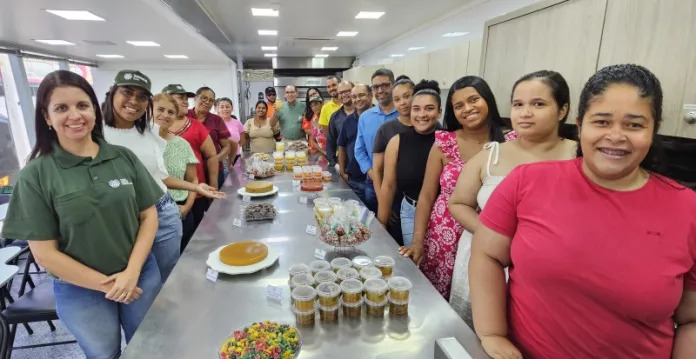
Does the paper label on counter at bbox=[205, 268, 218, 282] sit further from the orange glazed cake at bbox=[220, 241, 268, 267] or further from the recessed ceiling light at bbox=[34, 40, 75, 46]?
the recessed ceiling light at bbox=[34, 40, 75, 46]

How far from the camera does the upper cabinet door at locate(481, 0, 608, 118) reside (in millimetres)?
1902

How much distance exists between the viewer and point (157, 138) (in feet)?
7.11

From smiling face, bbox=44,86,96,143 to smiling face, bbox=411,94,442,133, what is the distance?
64.2 inches

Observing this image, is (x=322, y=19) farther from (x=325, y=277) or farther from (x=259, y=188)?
(x=325, y=277)

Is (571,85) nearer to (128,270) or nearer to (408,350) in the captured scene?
(408,350)

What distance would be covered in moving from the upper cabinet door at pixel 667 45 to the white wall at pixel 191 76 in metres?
9.82

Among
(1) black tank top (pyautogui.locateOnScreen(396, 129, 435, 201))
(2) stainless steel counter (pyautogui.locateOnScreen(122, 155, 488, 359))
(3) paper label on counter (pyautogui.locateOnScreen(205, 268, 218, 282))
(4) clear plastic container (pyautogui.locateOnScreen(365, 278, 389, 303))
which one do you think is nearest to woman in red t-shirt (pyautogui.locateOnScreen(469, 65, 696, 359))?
(2) stainless steel counter (pyautogui.locateOnScreen(122, 155, 488, 359))

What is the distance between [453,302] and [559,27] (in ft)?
5.89

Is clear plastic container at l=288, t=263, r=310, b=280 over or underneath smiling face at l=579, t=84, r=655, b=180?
underneath

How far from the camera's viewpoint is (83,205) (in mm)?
1321

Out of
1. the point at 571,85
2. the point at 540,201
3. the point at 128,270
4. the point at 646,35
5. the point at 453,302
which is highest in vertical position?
the point at 646,35

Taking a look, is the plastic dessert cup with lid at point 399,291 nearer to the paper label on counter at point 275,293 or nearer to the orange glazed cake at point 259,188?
the paper label on counter at point 275,293

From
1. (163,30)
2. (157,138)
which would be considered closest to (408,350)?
(157,138)

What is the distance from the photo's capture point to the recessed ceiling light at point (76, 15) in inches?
144
